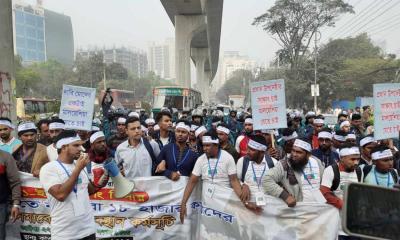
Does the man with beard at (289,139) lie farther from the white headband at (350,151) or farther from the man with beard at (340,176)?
the white headband at (350,151)

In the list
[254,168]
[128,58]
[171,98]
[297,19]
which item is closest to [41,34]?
[128,58]

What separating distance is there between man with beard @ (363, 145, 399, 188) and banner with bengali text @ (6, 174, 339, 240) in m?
0.55

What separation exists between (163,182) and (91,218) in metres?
1.43

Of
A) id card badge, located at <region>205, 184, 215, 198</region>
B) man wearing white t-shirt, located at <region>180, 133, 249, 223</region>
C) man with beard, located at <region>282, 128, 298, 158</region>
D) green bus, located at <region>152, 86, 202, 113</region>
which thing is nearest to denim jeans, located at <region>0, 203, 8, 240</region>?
man wearing white t-shirt, located at <region>180, 133, 249, 223</region>

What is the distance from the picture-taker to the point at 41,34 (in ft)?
609

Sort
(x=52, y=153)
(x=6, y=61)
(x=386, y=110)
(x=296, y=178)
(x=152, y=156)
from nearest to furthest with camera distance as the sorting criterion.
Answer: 1. (x=296, y=178)
2. (x=52, y=153)
3. (x=386, y=110)
4. (x=152, y=156)
5. (x=6, y=61)

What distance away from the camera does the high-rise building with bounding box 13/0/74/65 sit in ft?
572

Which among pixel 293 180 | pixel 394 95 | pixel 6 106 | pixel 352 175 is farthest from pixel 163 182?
pixel 6 106

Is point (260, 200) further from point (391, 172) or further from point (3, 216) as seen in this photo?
point (3, 216)

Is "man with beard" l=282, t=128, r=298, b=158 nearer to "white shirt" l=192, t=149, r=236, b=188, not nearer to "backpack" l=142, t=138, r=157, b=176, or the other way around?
"white shirt" l=192, t=149, r=236, b=188

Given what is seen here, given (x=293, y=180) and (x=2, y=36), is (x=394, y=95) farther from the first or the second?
(x=2, y=36)

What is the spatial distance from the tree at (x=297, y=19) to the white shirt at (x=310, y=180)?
3796 cm

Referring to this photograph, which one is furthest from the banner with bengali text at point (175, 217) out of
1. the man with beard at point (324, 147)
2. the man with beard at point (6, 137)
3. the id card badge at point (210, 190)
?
the man with beard at point (324, 147)

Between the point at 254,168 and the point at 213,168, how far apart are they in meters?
0.46
